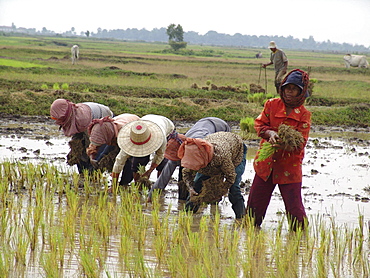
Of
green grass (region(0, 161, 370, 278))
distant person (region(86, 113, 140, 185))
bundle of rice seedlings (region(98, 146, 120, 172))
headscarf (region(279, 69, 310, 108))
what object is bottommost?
green grass (region(0, 161, 370, 278))

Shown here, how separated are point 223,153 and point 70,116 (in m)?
2.48

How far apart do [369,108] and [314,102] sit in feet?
6.29

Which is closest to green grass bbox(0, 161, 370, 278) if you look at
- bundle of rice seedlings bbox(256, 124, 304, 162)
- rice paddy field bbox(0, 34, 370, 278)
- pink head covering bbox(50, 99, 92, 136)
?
rice paddy field bbox(0, 34, 370, 278)

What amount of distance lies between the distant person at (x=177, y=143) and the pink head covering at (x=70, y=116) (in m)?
1.38

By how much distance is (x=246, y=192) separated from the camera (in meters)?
6.80

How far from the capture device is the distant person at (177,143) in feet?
18.1

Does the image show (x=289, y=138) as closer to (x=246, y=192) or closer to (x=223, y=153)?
(x=223, y=153)

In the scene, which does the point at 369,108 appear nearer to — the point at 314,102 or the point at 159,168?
the point at 314,102

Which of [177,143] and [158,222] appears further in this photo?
[177,143]

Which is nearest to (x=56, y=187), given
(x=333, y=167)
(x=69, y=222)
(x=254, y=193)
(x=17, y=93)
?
(x=69, y=222)

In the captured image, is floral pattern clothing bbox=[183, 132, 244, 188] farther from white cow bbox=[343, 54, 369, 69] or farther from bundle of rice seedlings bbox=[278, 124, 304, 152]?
white cow bbox=[343, 54, 369, 69]

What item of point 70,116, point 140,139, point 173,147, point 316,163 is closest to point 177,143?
point 173,147

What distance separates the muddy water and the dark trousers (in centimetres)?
19

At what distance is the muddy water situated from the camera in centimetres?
612
